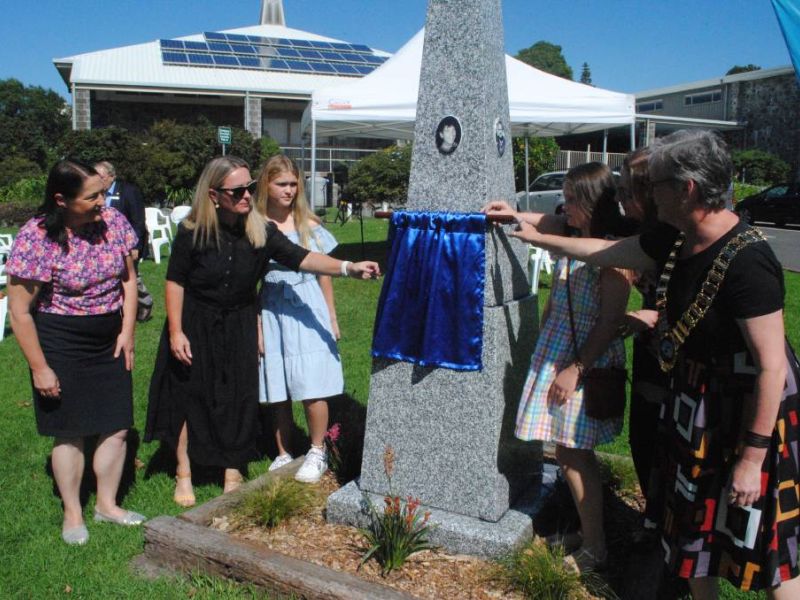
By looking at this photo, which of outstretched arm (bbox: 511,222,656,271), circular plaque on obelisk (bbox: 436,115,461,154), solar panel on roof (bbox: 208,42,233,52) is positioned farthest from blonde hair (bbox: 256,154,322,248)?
solar panel on roof (bbox: 208,42,233,52)

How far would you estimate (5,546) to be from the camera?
3.60 meters

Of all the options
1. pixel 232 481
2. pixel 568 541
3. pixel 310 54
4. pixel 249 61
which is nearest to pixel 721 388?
pixel 568 541

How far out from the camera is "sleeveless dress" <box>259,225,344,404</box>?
13.3 ft

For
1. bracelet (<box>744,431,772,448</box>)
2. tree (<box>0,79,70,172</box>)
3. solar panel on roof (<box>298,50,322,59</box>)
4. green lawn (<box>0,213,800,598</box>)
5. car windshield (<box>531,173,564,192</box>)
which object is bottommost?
green lawn (<box>0,213,800,598</box>)

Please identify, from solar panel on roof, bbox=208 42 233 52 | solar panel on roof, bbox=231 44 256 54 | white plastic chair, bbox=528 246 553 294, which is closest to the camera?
white plastic chair, bbox=528 246 553 294

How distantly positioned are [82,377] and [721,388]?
9.40 feet

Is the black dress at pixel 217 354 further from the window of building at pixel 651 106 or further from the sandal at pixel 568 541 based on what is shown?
the window of building at pixel 651 106

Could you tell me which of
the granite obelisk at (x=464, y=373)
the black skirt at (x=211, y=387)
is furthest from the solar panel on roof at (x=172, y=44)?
the granite obelisk at (x=464, y=373)

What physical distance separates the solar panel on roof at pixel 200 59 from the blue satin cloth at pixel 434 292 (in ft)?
94.7

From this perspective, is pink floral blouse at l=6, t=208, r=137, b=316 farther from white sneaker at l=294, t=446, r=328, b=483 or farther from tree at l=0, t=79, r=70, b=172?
tree at l=0, t=79, r=70, b=172

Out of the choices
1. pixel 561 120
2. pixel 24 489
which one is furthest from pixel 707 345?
pixel 561 120

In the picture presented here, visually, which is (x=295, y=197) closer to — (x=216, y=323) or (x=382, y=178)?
(x=216, y=323)

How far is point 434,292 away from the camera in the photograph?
3.22 metres

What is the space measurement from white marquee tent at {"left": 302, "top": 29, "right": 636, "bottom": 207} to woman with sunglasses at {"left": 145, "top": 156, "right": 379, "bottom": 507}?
6.92 m
